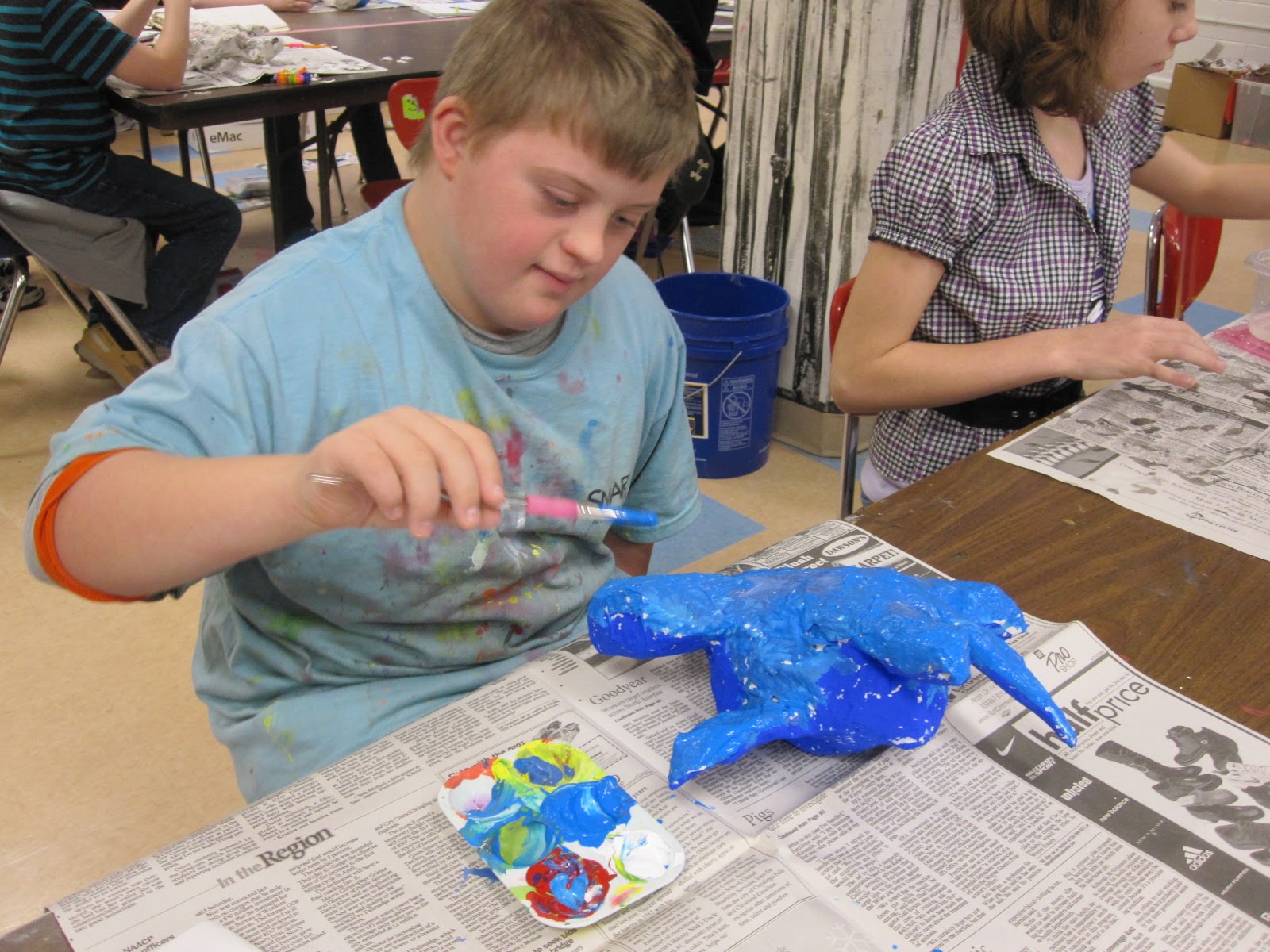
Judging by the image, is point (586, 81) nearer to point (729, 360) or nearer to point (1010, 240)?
point (1010, 240)

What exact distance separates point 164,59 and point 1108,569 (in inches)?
80.7

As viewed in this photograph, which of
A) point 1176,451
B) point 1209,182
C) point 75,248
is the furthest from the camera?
point 75,248

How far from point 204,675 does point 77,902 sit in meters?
0.37

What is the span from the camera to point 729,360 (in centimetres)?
216

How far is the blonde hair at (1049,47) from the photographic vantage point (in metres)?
1.10

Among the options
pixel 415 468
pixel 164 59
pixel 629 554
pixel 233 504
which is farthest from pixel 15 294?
pixel 415 468

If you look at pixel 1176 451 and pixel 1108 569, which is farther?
pixel 1176 451

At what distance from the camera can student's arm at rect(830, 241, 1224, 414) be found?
1.12 metres

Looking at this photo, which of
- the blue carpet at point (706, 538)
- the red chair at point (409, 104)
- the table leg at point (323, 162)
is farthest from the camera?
the table leg at point (323, 162)

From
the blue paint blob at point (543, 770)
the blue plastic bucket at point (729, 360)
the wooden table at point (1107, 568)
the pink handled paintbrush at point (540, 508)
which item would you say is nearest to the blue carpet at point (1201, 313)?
the blue plastic bucket at point (729, 360)

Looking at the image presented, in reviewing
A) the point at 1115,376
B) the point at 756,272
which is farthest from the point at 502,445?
the point at 756,272

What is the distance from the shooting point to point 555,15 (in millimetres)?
761

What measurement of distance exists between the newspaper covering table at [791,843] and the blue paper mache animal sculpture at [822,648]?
0.10 ft

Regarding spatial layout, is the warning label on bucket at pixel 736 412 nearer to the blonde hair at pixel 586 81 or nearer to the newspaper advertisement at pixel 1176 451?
the newspaper advertisement at pixel 1176 451
